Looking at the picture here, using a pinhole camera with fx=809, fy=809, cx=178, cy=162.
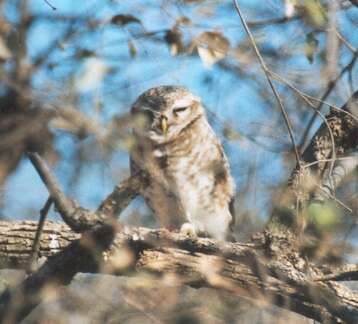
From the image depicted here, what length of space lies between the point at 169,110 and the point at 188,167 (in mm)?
363

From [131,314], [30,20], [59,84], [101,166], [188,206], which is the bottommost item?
[188,206]

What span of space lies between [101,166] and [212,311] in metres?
1.14

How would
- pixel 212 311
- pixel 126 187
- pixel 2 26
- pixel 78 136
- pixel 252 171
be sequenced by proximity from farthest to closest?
1. pixel 252 171
2. pixel 212 311
3. pixel 126 187
4. pixel 2 26
5. pixel 78 136

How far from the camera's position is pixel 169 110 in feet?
16.0

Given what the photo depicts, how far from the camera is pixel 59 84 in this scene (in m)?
2.33

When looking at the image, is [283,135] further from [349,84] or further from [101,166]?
[101,166]

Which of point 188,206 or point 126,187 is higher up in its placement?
point 126,187

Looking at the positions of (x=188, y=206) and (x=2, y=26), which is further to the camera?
(x=188, y=206)

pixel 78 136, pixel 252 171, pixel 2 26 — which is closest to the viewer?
pixel 78 136

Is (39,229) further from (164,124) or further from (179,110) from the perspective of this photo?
(179,110)

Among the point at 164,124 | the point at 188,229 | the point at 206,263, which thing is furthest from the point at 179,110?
the point at 206,263

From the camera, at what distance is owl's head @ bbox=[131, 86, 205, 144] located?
468 cm

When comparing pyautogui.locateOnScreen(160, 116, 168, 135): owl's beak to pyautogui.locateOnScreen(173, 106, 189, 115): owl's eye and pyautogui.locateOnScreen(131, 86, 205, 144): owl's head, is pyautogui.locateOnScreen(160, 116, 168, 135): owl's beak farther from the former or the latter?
pyautogui.locateOnScreen(173, 106, 189, 115): owl's eye

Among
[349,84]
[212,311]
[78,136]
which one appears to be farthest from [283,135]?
[78,136]
